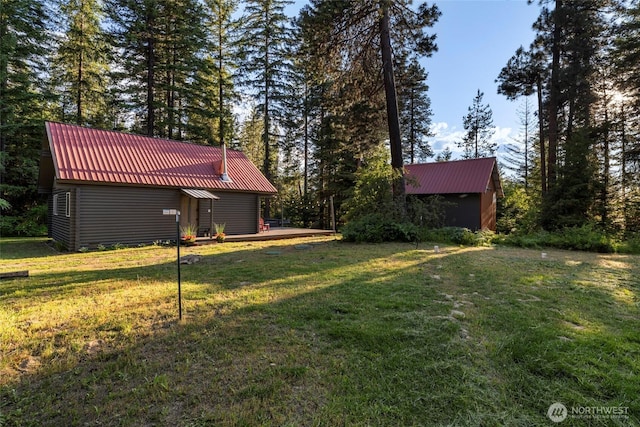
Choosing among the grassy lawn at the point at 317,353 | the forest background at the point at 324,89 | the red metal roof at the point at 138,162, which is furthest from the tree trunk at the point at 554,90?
the red metal roof at the point at 138,162

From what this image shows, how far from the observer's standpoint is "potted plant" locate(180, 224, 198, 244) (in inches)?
407

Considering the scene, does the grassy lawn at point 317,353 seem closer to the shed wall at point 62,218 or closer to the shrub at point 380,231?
the shed wall at point 62,218

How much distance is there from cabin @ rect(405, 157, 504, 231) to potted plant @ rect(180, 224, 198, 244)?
1071 centimetres

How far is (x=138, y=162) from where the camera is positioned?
11.1 meters

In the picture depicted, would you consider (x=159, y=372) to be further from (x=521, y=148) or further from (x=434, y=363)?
(x=521, y=148)

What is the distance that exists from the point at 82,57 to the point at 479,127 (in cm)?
3079

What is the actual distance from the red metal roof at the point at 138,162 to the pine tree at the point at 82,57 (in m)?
9.34

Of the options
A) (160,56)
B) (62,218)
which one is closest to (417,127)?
(160,56)

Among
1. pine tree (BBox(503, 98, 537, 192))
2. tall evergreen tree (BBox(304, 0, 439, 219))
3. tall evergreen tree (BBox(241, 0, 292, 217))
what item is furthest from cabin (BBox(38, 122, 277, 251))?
pine tree (BBox(503, 98, 537, 192))

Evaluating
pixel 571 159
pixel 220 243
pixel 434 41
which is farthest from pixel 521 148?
pixel 220 243

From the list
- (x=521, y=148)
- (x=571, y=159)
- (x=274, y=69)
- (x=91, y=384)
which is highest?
(x=274, y=69)

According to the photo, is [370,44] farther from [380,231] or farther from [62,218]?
[62,218]

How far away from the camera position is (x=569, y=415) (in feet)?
5.84

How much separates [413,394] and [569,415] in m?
0.88
